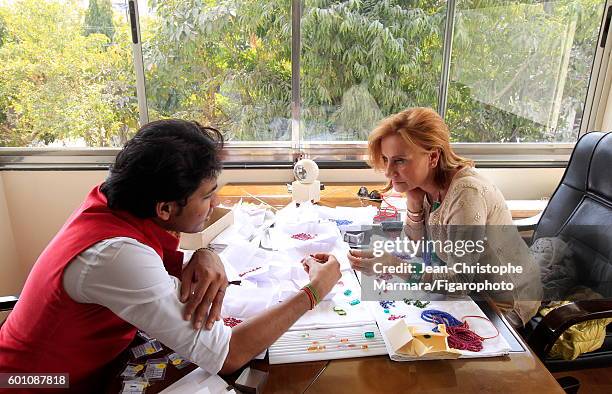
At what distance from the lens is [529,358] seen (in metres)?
0.87

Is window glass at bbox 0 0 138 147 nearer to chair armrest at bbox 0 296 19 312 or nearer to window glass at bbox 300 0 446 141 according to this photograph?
window glass at bbox 300 0 446 141

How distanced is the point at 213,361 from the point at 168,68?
2.08 metres

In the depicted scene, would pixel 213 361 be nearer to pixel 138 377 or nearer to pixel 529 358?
pixel 138 377

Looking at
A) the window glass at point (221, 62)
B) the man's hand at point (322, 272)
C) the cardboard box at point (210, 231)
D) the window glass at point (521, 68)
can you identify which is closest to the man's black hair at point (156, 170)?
the man's hand at point (322, 272)

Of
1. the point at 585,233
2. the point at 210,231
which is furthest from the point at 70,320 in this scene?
the point at 585,233

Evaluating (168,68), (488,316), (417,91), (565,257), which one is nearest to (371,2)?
(417,91)

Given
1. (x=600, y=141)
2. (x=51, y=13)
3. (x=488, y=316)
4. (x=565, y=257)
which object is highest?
(x=51, y=13)

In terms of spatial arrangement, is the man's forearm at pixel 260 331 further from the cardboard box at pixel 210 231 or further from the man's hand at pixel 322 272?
the cardboard box at pixel 210 231

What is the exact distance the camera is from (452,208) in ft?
4.18

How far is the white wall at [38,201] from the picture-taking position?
239 centimetres

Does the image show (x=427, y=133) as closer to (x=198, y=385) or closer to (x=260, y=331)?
(x=260, y=331)

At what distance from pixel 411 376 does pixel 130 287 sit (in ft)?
1.90

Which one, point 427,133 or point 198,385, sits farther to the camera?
point 427,133

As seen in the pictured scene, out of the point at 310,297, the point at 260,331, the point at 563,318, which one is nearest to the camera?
the point at 260,331
